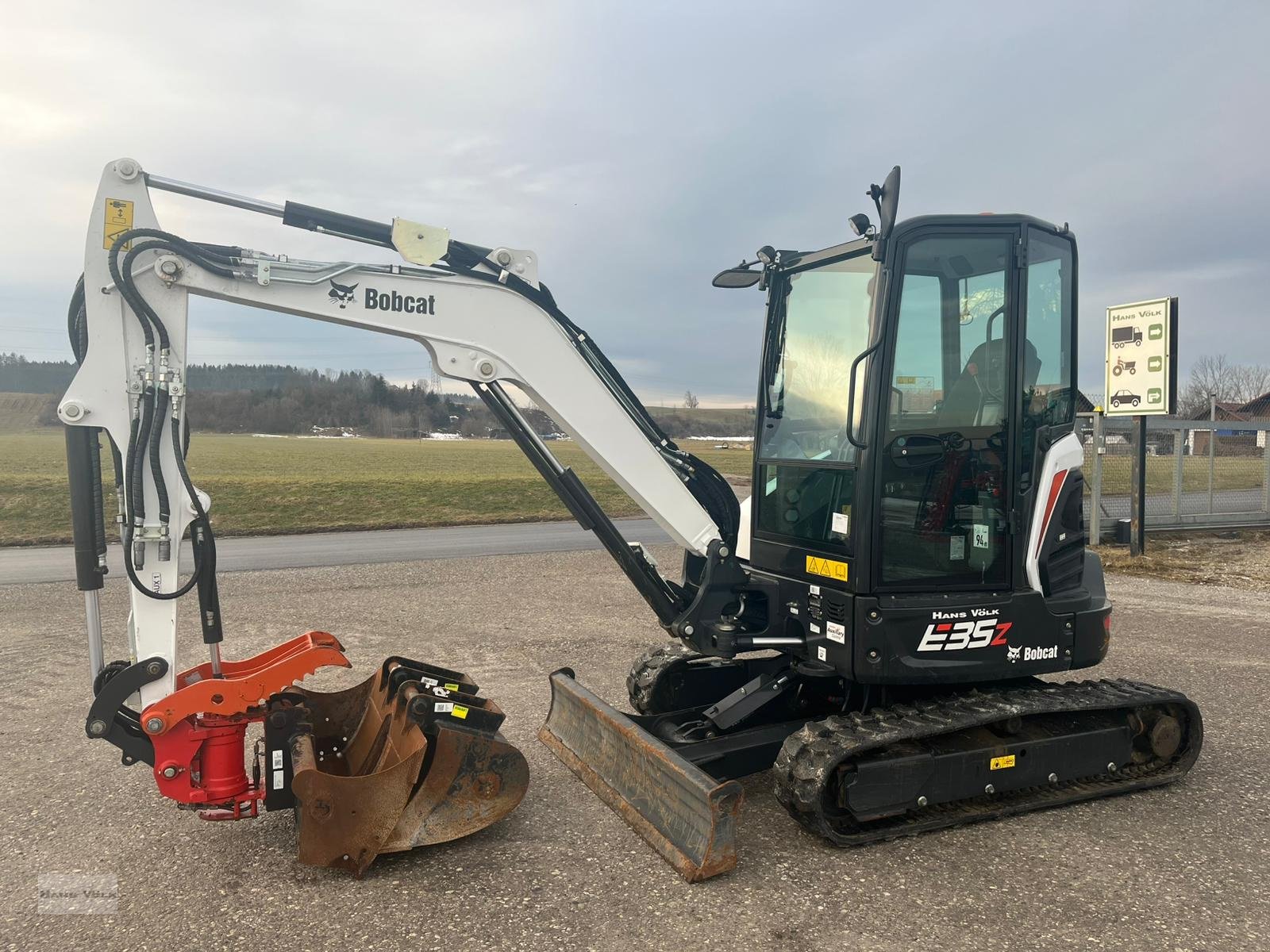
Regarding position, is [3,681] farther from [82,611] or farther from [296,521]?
[296,521]

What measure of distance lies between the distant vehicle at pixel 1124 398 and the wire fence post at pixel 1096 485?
1.17 ft

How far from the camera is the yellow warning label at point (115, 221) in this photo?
4.00 metres

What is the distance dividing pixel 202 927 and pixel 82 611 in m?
8.04

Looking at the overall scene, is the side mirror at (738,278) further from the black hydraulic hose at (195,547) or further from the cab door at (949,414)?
the black hydraulic hose at (195,547)

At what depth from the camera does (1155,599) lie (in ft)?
36.4

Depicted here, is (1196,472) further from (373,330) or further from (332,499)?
(332,499)

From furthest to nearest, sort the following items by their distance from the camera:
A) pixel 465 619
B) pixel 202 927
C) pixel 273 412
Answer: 1. pixel 273 412
2. pixel 465 619
3. pixel 202 927

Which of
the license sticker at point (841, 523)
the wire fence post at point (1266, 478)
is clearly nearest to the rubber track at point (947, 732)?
the license sticker at point (841, 523)

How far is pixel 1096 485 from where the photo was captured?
580 inches

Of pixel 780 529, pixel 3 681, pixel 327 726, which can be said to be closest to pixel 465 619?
pixel 3 681

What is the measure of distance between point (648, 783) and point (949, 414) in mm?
2444

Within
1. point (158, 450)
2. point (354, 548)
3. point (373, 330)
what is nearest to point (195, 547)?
point (158, 450)

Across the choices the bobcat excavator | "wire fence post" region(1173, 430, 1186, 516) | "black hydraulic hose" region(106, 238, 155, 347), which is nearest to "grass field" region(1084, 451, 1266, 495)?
"wire fence post" region(1173, 430, 1186, 516)

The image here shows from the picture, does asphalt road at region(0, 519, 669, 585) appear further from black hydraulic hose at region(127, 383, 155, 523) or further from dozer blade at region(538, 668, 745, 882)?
black hydraulic hose at region(127, 383, 155, 523)
